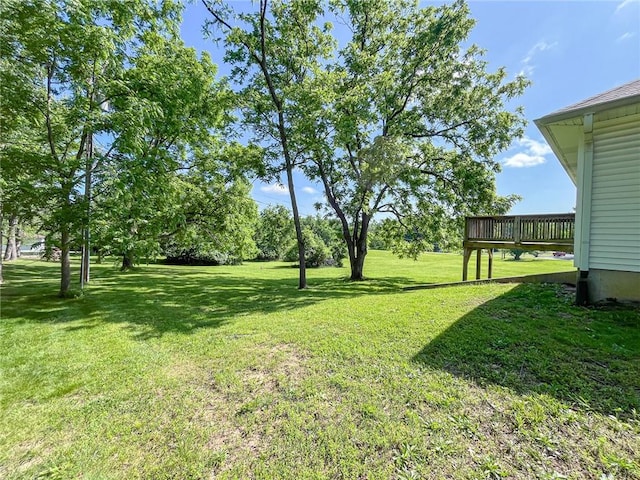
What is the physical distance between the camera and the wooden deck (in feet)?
26.5

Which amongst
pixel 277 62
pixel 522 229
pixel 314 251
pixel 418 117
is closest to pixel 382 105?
pixel 418 117

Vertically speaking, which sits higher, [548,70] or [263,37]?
[263,37]

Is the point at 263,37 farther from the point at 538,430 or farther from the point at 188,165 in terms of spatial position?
the point at 538,430

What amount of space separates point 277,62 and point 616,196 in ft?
38.9

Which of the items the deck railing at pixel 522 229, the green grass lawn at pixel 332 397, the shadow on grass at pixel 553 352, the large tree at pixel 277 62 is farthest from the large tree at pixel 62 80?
the deck railing at pixel 522 229

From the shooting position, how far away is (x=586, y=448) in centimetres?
219

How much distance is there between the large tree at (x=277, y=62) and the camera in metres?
10.1

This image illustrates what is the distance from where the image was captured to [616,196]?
17.3 feet

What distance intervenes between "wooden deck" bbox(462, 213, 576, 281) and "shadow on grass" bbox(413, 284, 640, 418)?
Answer: 3.43m

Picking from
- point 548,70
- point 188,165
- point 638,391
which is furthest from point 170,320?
point 548,70

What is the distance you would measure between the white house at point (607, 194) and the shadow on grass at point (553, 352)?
728 millimetres

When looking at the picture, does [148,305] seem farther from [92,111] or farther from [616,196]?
[616,196]

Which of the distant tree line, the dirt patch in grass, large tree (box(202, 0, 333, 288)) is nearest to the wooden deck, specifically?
the distant tree line

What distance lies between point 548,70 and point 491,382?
11.6 meters
